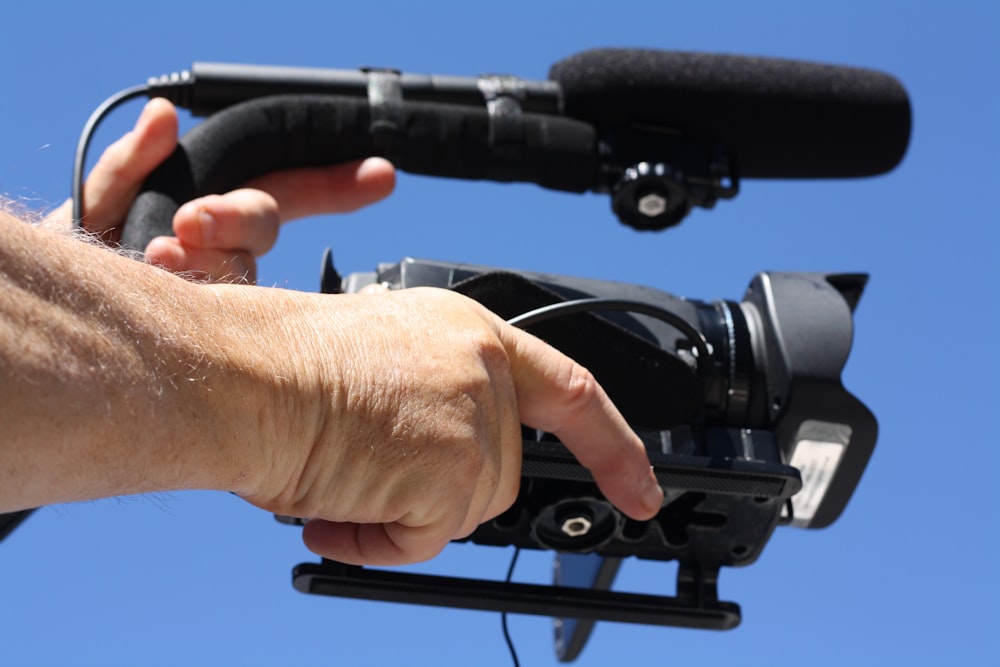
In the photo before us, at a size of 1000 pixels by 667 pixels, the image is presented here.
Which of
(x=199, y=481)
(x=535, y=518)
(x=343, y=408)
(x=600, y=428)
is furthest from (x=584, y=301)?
(x=199, y=481)

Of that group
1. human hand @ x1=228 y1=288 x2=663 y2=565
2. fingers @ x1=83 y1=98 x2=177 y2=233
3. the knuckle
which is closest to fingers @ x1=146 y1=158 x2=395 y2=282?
fingers @ x1=83 y1=98 x2=177 y2=233

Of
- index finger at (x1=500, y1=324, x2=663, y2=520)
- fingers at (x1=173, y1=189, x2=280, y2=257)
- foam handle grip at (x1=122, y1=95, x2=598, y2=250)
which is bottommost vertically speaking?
Result: index finger at (x1=500, y1=324, x2=663, y2=520)

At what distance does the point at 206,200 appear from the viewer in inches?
67.6

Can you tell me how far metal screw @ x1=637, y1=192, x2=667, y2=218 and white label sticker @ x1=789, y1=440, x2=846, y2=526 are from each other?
0.51m

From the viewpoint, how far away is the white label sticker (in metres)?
1.60

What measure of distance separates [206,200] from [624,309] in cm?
60

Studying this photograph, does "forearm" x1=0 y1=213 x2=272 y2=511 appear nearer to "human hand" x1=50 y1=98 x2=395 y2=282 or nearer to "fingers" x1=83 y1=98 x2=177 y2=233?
"human hand" x1=50 y1=98 x2=395 y2=282

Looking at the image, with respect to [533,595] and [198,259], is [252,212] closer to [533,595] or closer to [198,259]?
[198,259]

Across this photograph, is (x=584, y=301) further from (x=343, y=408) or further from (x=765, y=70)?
(x=765, y=70)

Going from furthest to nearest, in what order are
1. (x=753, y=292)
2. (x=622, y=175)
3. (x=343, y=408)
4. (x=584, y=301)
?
(x=622, y=175) < (x=753, y=292) < (x=584, y=301) < (x=343, y=408)

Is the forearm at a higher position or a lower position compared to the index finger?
higher

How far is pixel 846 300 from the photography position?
70.2 inches

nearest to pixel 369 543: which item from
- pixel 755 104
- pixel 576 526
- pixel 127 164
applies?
pixel 576 526

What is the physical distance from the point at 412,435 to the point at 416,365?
69 millimetres
